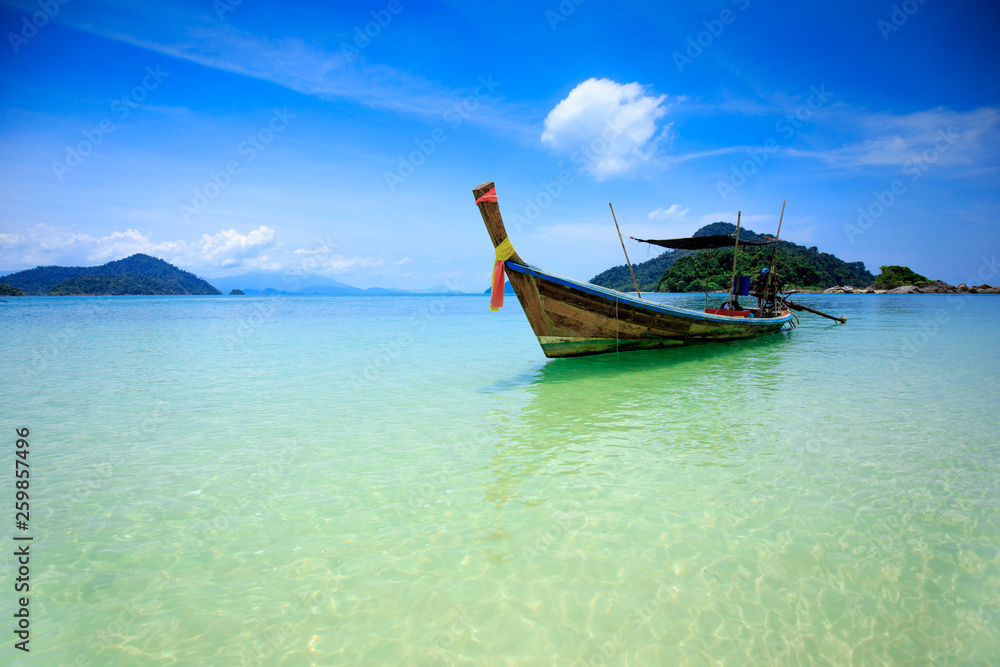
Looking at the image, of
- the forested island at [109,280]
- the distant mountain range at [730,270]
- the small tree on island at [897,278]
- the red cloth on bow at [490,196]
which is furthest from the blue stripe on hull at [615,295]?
the forested island at [109,280]

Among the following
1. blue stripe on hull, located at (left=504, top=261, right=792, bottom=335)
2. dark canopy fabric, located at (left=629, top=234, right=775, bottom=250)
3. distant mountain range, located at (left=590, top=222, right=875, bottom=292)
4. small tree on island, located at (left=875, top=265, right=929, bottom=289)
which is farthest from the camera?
small tree on island, located at (left=875, top=265, right=929, bottom=289)

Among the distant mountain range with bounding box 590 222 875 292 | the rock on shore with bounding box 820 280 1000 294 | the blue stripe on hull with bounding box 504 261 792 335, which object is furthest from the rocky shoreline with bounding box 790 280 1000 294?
the blue stripe on hull with bounding box 504 261 792 335

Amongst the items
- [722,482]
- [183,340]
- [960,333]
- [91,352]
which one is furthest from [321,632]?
[960,333]

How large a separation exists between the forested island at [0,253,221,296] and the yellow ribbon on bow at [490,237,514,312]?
435 feet

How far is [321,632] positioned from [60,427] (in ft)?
22.6

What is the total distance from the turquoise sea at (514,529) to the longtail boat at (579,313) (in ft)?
8.80

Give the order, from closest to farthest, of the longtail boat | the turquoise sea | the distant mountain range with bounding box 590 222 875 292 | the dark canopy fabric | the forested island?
the turquoise sea → the longtail boat → the dark canopy fabric → the distant mountain range with bounding box 590 222 875 292 → the forested island

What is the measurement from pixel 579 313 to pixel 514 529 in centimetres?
756

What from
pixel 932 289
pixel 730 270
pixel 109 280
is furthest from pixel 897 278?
pixel 109 280

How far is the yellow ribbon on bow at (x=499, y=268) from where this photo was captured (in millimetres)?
9070

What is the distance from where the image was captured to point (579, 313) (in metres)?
10.8

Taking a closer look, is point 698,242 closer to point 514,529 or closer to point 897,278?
point 514,529

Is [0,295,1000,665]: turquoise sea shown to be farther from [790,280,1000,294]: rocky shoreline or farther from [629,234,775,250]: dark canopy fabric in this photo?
[790,280,1000,294]: rocky shoreline

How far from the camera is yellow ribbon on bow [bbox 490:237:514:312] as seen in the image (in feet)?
29.8
